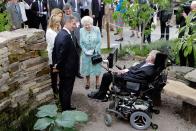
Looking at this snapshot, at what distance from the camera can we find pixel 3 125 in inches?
253

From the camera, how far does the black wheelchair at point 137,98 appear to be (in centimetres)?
702

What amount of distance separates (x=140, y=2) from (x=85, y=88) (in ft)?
Answer: 11.2

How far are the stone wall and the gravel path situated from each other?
28.8 inches

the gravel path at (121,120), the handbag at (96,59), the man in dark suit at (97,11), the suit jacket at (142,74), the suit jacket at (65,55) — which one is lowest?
the gravel path at (121,120)

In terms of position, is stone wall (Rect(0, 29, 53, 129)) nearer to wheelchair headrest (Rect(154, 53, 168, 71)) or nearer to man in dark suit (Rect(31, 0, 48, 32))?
wheelchair headrest (Rect(154, 53, 168, 71))

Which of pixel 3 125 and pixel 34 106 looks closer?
pixel 3 125

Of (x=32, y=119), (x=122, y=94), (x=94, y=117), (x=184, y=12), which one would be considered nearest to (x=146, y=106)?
(x=122, y=94)

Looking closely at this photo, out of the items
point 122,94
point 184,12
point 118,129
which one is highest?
point 184,12

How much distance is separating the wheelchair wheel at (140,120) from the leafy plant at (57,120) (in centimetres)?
147

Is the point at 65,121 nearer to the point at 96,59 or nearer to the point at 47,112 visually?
the point at 47,112

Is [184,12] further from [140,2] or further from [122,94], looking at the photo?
[122,94]

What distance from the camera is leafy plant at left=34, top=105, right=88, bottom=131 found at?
18.5 ft

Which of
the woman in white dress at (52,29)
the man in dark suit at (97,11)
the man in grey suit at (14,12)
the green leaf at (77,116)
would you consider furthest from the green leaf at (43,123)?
the man in dark suit at (97,11)

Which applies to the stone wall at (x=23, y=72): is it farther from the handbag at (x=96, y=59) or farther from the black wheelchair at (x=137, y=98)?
the black wheelchair at (x=137, y=98)
